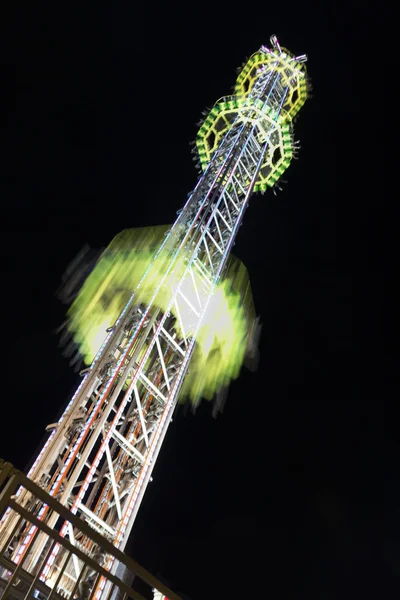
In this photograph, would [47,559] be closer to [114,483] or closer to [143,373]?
[114,483]

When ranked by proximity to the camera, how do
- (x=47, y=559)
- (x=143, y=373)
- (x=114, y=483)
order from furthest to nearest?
(x=143, y=373) → (x=114, y=483) → (x=47, y=559)

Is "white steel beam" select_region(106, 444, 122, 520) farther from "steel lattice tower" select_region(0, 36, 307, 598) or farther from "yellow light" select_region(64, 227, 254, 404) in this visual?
"yellow light" select_region(64, 227, 254, 404)

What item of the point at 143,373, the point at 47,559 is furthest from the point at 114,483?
the point at 47,559

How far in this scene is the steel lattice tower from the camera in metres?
7.86

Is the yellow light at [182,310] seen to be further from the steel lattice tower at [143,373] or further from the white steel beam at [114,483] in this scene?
the white steel beam at [114,483]

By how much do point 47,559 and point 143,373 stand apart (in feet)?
17.2

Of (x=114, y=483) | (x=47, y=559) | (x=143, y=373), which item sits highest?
(x=143, y=373)

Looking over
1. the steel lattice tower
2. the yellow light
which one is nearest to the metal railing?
the steel lattice tower

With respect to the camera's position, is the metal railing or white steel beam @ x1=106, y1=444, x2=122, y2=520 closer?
the metal railing

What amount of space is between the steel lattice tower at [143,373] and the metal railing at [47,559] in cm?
6

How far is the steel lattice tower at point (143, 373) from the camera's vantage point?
7.86 m

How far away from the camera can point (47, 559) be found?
16.5ft

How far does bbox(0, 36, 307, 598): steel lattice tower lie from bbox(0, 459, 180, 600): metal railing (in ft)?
0.18

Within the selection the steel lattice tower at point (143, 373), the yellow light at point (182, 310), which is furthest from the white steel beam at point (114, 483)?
the yellow light at point (182, 310)
